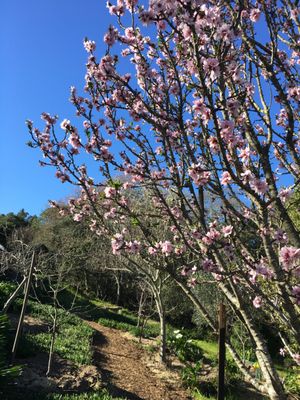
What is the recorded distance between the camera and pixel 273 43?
3.39m

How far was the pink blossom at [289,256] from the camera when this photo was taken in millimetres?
2816

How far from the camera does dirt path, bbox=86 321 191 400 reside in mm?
8977

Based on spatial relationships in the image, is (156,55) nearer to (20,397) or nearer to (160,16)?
(160,16)

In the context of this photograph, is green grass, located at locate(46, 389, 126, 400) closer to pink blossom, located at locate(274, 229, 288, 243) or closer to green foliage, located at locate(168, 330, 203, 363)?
pink blossom, located at locate(274, 229, 288, 243)

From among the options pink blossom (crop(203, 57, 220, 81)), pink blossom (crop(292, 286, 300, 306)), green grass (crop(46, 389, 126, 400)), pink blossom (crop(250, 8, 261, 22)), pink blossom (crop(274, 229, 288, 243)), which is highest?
pink blossom (crop(250, 8, 261, 22))

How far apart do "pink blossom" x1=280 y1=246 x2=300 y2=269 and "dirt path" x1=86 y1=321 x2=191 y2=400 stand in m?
6.26

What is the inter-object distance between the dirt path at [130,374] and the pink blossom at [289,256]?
6258 millimetres

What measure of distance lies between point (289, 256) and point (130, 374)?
8.90 metres

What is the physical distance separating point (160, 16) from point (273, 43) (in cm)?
104

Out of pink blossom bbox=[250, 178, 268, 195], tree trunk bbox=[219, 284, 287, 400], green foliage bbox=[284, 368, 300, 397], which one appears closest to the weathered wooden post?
tree trunk bbox=[219, 284, 287, 400]

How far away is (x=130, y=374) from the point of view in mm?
10539

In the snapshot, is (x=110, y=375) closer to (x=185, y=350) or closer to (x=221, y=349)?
(x=185, y=350)

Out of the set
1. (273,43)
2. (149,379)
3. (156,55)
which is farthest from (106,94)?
(149,379)

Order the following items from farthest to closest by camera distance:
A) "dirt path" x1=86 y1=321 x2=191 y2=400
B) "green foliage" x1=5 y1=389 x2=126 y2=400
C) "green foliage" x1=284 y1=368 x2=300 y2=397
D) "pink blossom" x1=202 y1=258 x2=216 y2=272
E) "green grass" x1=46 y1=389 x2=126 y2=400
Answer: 1. "green foliage" x1=284 y1=368 x2=300 y2=397
2. "dirt path" x1=86 y1=321 x2=191 y2=400
3. "green grass" x1=46 y1=389 x2=126 y2=400
4. "green foliage" x1=5 y1=389 x2=126 y2=400
5. "pink blossom" x1=202 y1=258 x2=216 y2=272
